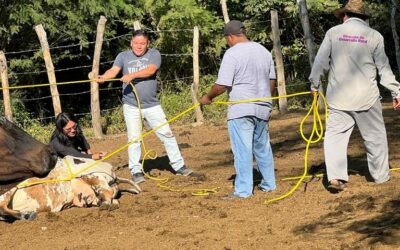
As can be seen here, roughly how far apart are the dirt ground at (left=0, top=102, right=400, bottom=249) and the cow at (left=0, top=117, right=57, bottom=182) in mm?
410

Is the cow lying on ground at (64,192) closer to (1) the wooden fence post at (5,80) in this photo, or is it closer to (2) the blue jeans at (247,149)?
A: (2) the blue jeans at (247,149)

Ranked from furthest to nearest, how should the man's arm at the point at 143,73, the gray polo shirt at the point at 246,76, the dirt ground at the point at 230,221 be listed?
1. the man's arm at the point at 143,73
2. the gray polo shirt at the point at 246,76
3. the dirt ground at the point at 230,221

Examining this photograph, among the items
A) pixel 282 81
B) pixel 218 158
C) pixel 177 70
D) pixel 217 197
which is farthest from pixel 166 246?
pixel 177 70

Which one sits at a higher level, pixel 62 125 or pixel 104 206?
pixel 62 125

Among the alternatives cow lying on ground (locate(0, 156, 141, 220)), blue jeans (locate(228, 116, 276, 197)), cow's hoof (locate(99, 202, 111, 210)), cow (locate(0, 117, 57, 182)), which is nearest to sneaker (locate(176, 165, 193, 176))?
cow lying on ground (locate(0, 156, 141, 220))

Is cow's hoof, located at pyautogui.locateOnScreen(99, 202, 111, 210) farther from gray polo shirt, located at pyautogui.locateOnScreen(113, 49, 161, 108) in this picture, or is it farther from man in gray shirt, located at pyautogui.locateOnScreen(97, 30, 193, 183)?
gray polo shirt, located at pyautogui.locateOnScreen(113, 49, 161, 108)

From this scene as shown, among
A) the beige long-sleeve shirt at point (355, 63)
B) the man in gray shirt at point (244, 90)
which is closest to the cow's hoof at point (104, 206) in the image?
the man in gray shirt at point (244, 90)

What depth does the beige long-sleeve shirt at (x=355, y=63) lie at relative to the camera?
20.8ft

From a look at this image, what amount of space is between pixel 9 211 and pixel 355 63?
330 centimetres

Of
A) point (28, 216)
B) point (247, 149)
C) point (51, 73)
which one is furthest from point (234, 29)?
point (51, 73)

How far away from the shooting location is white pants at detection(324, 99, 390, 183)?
6.41 meters

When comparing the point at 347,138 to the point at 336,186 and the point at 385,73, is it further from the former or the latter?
the point at 385,73

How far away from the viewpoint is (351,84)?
6.39 meters

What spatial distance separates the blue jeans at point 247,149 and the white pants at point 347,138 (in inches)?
23.3
